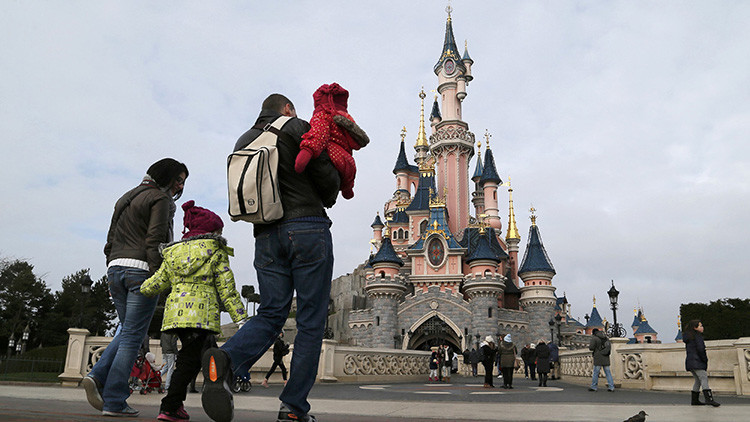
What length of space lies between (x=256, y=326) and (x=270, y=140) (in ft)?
3.51

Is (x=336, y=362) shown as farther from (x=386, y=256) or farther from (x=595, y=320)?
(x=595, y=320)

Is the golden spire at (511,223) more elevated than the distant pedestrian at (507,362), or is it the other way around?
the golden spire at (511,223)

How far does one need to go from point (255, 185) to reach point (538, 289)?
133ft

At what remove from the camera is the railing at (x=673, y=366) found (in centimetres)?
914

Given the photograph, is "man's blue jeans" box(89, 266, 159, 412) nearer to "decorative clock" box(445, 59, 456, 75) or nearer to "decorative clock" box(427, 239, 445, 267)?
"decorative clock" box(427, 239, 445, 267)

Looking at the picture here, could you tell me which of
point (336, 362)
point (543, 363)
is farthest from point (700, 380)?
point (336, 362)

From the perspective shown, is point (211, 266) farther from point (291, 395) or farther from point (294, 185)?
point (291, 395)

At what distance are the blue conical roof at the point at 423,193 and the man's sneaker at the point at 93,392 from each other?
4455 centimetres

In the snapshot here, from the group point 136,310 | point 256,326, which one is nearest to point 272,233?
point 256,326

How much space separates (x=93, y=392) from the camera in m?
3.65

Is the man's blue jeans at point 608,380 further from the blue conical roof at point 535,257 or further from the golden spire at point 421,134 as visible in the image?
the golden spire at point 421,134

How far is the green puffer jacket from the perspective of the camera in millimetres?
3395

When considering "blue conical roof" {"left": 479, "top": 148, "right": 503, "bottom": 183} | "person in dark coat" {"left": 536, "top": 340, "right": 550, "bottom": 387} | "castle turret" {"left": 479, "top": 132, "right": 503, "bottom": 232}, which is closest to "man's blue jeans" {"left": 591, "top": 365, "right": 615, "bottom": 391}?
"person in dark coat" {"left": 536, "top": 340, "right": 550, "bottom": 387}

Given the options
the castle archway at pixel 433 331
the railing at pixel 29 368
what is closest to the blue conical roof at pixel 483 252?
the castle archway at pixel 433 331
